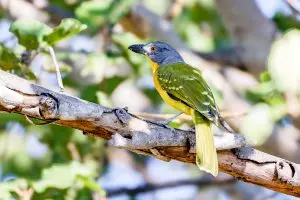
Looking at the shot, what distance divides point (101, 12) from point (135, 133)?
1947 mm

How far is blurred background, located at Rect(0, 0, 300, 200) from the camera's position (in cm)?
403

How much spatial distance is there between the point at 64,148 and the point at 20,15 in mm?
911

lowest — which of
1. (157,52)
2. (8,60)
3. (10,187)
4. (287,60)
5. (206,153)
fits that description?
(206,153)

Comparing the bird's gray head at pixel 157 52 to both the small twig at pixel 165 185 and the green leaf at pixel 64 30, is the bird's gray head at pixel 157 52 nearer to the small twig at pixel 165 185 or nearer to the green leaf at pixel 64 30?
the green leaf at pixel 64 30

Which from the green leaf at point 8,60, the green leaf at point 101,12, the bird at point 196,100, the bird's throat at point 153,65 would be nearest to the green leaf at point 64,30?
the green leaf at point 8,60

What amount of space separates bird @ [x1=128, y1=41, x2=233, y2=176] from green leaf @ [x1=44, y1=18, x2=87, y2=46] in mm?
425

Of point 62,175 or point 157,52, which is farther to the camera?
point 157,52

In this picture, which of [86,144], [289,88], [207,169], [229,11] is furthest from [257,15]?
[207,169]

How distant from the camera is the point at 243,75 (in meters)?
5.98

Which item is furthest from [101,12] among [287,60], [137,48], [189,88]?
[287,60]

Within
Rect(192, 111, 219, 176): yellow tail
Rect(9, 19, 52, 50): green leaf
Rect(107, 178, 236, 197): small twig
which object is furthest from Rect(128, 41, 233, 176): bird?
Rect(107, 178, 236, 197): small twig

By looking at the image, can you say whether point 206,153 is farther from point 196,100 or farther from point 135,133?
point 196,100

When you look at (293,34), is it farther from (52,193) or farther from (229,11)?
(229,11)

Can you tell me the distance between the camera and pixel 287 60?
12.3ft
